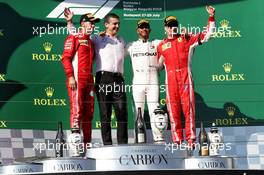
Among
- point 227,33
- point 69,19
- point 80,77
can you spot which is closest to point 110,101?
point 80,77

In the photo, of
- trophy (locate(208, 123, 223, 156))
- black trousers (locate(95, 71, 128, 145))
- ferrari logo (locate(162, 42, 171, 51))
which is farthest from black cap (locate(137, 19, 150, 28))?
trophy (locate(208, 123, 223, 156))

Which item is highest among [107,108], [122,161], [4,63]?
[4,63]

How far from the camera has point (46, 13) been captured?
22.2ft

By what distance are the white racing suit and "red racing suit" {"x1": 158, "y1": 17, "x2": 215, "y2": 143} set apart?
0.09 metres

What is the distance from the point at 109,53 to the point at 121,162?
120cm

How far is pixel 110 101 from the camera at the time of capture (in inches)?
244

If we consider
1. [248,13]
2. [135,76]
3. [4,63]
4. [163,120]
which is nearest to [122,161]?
[163,120]

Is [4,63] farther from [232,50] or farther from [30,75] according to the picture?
[232,50]

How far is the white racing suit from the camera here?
635 centimetres

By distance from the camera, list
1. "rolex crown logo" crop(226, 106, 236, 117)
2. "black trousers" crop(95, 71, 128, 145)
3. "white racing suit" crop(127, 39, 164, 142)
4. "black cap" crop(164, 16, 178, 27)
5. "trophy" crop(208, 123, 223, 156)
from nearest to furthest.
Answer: "trophy" crop(208, 123, 223, 156)
"black trousers" crop(95, 71, 128, 145)
"white racing suit" crop(127, 39, 164, 142)
"black cap" crop(164, 16, 178, 27)
"rolex crown logo" crop(226, 106, 236, 117)

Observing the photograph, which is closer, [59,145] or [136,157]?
[136,157]

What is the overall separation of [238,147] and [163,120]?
0.92 meters

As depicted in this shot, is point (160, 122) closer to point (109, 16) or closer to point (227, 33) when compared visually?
point (109, 16)

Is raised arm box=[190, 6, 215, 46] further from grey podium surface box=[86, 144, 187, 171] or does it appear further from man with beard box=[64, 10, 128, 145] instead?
grey podium surface box=[86, 144, 187, 171]
